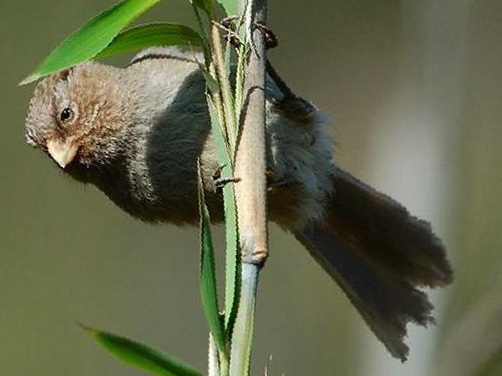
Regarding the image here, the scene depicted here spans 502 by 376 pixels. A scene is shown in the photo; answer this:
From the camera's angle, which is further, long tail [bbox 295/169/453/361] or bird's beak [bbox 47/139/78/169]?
long tail [bbox 295/169/453/361]

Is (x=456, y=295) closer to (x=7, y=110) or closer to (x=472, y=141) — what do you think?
(x=472, y=141)

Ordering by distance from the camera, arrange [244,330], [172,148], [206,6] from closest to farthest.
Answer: [244,330] → [206,6] → [172,148]

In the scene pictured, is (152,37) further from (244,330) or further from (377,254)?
(377,254)

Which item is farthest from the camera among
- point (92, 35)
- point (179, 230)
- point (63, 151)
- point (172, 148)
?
point (179, 230)

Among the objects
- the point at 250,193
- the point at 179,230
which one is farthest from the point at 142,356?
the point at 179,230

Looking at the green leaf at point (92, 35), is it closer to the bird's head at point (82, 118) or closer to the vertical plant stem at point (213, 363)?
the vertical plant stem at point (213, 363)

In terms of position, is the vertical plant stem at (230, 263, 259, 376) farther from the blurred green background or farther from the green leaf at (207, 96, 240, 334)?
the blurred green background

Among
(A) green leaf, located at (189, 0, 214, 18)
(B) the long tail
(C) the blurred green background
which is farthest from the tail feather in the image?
(A) green leaf, located at (189, 0, 214, 18)

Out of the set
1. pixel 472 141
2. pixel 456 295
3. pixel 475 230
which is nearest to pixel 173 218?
pixel 456 295
